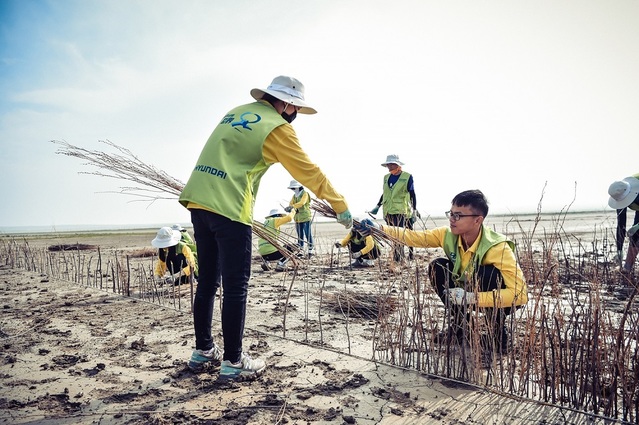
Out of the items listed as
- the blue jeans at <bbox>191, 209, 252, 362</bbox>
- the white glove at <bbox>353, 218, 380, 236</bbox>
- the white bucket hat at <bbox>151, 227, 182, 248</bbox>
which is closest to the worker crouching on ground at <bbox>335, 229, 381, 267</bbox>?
the white bucket hat at <bbox>151, 227, 182, 248</bbox>

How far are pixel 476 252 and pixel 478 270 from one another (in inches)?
4.7

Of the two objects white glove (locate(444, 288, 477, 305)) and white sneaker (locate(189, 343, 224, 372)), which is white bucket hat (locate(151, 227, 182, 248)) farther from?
white glove (locate(444, 288, 477, 305))

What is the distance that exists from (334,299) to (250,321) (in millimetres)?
907

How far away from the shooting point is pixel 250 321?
3.60 metres

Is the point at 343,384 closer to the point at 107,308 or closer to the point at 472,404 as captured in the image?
the point at 472,404

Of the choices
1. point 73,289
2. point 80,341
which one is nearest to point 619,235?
point 80,341

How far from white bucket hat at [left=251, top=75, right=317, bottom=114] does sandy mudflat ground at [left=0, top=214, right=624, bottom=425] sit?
5.44 ft

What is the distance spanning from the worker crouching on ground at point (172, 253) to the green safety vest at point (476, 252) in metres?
3.27

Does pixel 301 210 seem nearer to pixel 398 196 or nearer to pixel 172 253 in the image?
pixel 398 196

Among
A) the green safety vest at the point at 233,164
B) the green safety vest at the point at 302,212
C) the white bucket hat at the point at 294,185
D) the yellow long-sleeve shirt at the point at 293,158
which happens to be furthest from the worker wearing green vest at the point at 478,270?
the white bucket hat at the point at 294,185

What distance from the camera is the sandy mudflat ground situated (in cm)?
190

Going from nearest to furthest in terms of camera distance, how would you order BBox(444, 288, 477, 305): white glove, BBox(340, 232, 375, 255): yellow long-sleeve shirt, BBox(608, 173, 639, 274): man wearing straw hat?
1. BBox(444, 288, 477, 305): white glove
2. BBox(608, 173, 639, 274): man wearing straw hat
3. BBox(340, 232, 375, 255): yellow long-sleeve shirt

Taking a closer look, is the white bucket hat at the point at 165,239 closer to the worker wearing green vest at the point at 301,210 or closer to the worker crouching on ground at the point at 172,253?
the worker crouching on ground at the point at 172,253

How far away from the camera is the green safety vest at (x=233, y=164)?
7.20 ft
